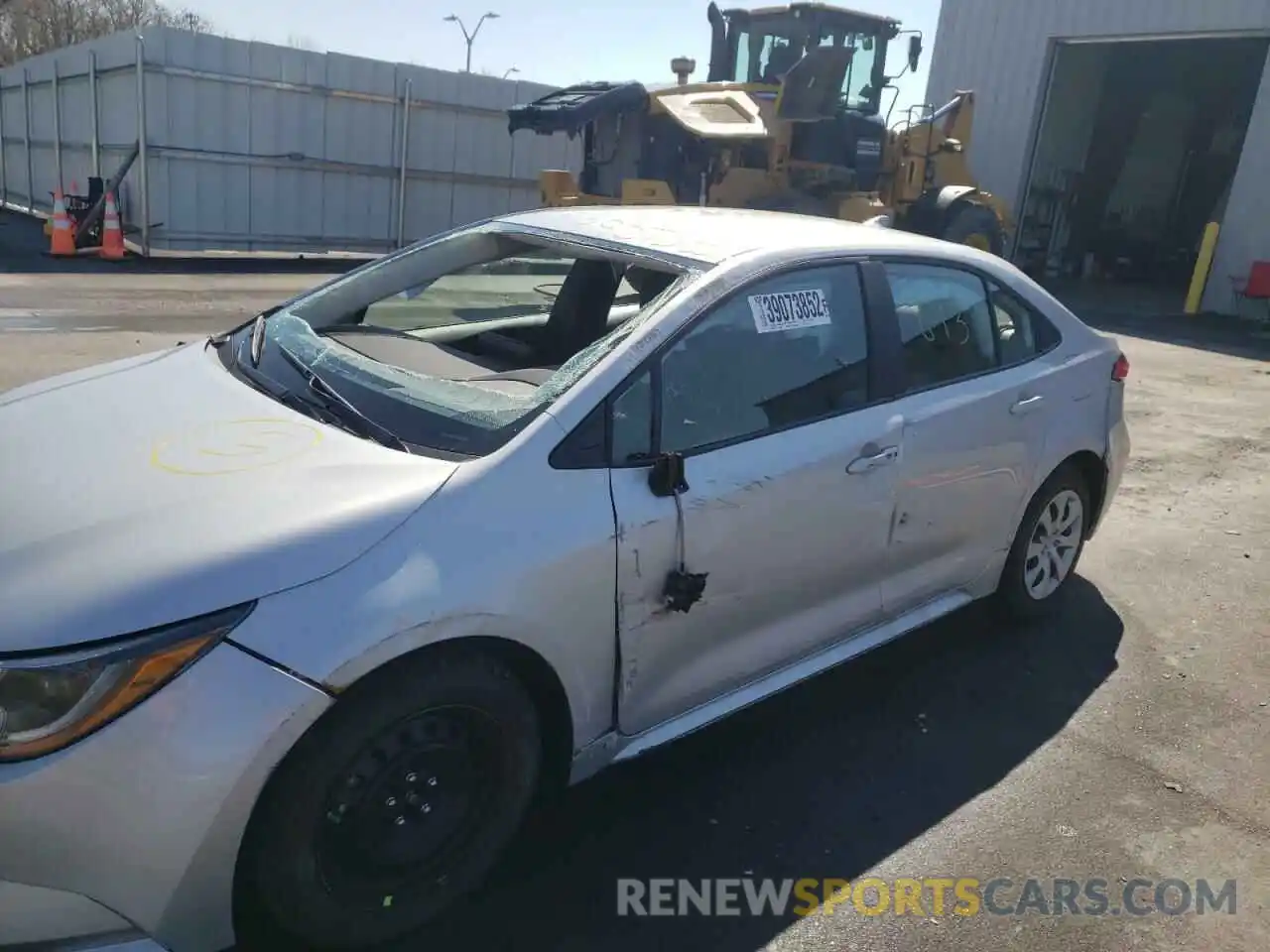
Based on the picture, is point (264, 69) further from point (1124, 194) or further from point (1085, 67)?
point (1124, 194)

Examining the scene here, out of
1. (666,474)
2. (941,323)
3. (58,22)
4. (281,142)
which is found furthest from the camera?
(58,22)

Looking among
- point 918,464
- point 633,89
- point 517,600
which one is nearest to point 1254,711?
point 918,464

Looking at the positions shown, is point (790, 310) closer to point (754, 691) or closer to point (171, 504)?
point (754, 691)

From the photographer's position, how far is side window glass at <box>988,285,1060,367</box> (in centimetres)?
371

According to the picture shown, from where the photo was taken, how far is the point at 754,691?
2877 millimetres

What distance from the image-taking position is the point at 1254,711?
3555mm

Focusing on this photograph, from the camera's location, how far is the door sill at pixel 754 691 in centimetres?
253

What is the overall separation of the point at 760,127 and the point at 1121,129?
12.2 m

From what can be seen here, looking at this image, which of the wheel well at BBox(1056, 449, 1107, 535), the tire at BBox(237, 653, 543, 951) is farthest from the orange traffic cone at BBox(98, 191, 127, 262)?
the tire at BBox(237, 653, 543, 951)

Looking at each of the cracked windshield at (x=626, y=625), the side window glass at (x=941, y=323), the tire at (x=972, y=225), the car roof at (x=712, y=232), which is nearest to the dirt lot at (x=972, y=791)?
the cracked windshield at (x=626, y=625)

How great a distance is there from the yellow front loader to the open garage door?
6.16 m

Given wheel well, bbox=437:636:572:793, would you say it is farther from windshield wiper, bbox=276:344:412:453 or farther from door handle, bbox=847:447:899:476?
door handle, bbox=847:447:899:476

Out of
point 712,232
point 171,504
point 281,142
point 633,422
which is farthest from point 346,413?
point 281,142

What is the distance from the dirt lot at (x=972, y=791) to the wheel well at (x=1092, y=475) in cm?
44
